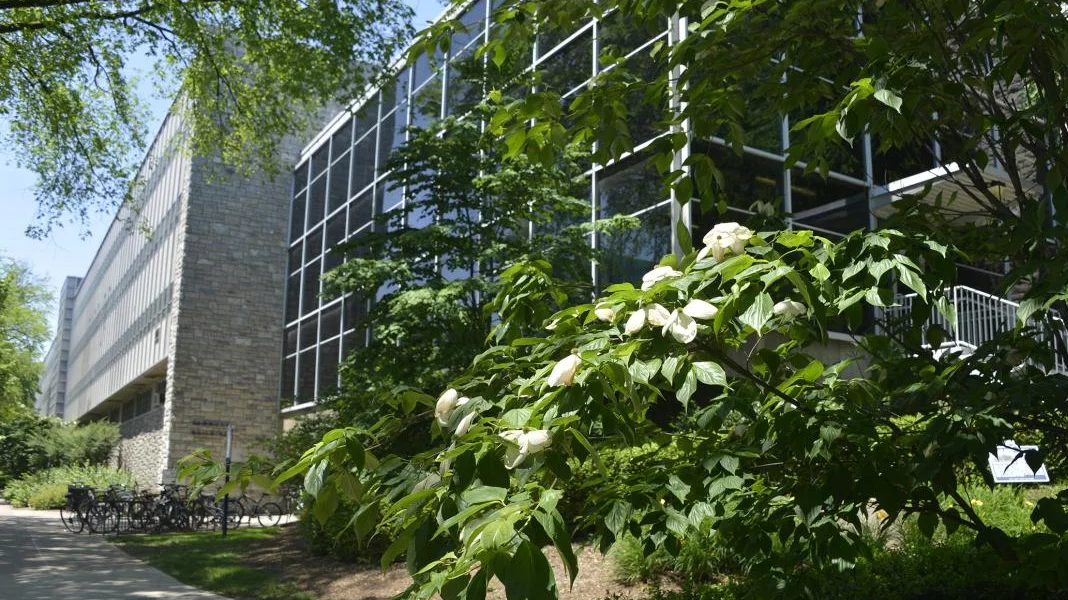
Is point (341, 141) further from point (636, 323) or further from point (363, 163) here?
point (636, 323)

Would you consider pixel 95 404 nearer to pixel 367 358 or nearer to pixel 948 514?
pixel 367 358

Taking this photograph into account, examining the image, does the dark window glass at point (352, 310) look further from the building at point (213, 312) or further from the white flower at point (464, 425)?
the white flower at point (464, 425)

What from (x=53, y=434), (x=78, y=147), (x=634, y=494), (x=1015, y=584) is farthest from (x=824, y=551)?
(x=53, y=434)

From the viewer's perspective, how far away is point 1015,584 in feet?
18.4

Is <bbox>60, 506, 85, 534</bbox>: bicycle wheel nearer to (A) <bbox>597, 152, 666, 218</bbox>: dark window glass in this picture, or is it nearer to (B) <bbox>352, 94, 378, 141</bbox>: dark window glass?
(B) <bbox>352, 94, 378, 141</bbox>: dark window glass

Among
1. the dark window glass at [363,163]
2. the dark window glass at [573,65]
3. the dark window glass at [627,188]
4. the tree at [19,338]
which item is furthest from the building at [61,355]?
the dark window glass at [627,188]

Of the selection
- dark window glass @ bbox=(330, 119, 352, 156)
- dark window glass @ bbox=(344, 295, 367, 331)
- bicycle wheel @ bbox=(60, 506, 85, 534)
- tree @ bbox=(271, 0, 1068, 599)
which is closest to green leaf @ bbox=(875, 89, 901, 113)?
tree @ bbox=(271, 0, 1068, 599)

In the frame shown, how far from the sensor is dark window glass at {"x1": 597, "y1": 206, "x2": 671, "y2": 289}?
14070 mm

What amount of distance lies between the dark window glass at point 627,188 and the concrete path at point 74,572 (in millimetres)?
8100

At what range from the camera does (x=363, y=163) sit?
81.8 ft

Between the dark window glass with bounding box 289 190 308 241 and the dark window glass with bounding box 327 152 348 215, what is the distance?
8.77 ft

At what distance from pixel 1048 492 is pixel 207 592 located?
948 cm

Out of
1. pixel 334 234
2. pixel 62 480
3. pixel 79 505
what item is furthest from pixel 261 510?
pixel 62 480

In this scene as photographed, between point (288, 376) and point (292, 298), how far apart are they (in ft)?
8.22
